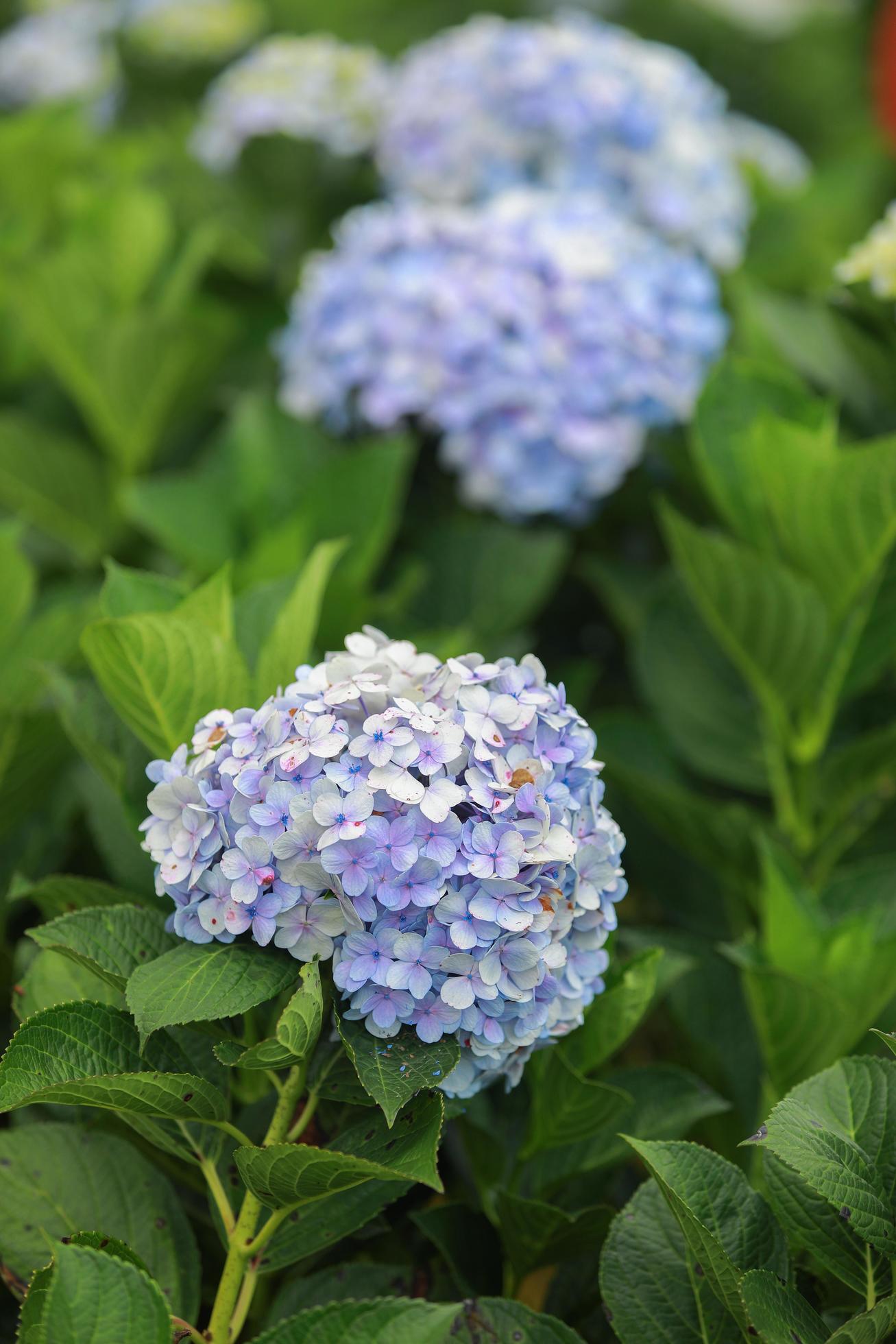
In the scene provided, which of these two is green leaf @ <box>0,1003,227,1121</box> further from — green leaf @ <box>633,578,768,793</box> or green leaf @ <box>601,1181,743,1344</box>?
green leaf @ <box>633,578,768,793</box>

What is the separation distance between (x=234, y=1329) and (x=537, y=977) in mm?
378

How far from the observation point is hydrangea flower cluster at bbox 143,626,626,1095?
2.82ft

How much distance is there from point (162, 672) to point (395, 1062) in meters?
0.37

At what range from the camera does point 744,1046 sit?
1418 millimetres

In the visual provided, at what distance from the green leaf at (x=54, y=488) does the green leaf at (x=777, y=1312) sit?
1.43 meters

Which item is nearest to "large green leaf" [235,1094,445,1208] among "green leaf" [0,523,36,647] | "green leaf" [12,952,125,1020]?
"green leaf" [12,952,125,1020]

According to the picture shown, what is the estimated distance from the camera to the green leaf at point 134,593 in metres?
1.13

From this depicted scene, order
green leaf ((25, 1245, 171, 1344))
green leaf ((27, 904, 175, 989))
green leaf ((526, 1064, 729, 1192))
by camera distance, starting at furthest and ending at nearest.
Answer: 1. green leaf ((526, 1064, 729, 1192))
2. green leaf ((27, 904, 175, 989))
3. green leaf ((25, 1245, 171, 1344))

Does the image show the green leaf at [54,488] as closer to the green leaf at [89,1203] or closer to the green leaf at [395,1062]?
the green leaf at [89,1203]

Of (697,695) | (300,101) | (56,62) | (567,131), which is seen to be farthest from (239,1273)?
(56,62)

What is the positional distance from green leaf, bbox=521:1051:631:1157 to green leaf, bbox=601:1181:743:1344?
0.11m

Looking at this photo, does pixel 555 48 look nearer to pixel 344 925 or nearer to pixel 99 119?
pixel 99 119

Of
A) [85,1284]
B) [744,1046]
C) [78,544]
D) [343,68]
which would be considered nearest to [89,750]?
[85,1284]

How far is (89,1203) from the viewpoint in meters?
1.08
